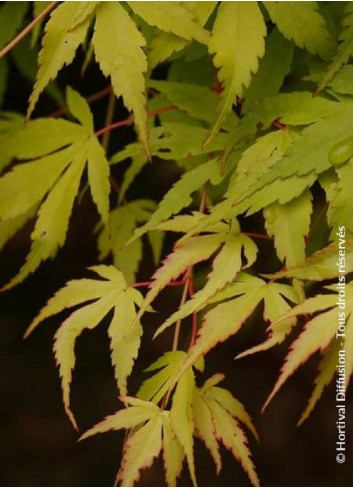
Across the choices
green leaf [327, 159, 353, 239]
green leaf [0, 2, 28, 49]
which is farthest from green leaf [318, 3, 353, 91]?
green leaf [0, 2, 28, 49]

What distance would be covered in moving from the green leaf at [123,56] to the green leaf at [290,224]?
0.18 m

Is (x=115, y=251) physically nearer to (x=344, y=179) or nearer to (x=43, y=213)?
(x=43, y=213)

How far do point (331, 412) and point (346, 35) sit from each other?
5.47 ft

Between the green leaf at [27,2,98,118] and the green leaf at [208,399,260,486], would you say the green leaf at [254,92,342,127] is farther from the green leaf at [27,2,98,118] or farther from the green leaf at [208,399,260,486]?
the green leaf at [208,399,260,486]

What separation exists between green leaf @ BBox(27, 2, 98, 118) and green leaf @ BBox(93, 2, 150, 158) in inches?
0.8

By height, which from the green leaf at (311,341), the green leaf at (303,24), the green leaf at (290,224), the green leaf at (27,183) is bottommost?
the green leaf at (311,341)

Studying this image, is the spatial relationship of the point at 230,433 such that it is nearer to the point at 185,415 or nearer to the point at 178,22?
the point at 185,415

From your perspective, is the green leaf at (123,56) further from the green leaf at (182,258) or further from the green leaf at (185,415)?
the green leaf at (185,415)

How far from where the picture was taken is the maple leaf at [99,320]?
82 cm

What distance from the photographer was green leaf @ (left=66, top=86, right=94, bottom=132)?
1002 millimetres

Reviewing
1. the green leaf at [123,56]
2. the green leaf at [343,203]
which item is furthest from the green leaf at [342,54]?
the green leaf at [123,56]

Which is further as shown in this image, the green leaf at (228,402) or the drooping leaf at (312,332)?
the green leaf at (228,402)

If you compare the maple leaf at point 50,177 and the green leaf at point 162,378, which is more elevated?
the maple leaf at point 50,177

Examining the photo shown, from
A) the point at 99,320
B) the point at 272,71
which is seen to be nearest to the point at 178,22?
the point at 272,71
